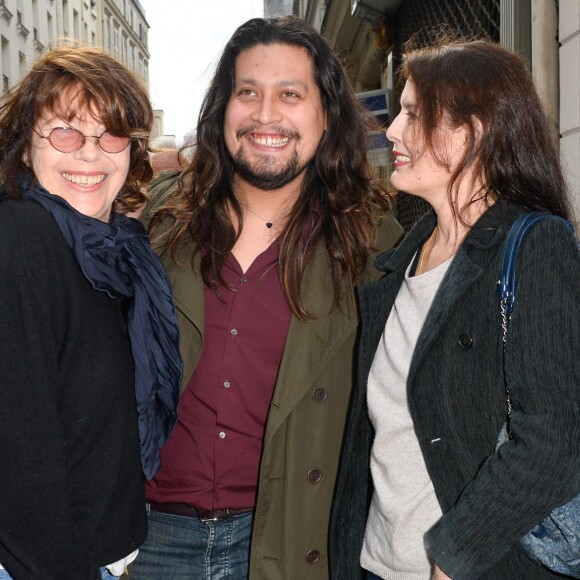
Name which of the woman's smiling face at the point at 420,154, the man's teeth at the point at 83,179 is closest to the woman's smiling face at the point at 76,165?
the man's teeth at the point at 83,179

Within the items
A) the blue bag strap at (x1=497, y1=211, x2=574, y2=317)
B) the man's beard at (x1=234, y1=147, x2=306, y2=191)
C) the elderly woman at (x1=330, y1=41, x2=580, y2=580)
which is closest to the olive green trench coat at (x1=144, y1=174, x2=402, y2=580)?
the elderly woman at (x1=330, y1=41, x2=580, y2=580)

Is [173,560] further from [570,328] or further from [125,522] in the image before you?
[570,328]

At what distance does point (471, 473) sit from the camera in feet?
6.14

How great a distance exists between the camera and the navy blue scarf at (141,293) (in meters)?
1.97

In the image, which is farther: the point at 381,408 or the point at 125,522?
the point at 381,408

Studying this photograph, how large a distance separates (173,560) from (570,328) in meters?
1.68

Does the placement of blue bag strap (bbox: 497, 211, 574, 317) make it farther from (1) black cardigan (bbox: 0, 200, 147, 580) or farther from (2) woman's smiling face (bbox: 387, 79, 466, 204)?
(1) black cardigan (bbox: 0, 200, 147, 580)

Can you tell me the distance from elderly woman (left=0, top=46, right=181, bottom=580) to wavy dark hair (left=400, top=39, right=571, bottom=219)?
36.4 inches

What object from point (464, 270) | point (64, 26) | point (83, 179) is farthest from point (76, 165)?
point (64, 26)

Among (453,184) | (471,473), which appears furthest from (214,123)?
(471,473)

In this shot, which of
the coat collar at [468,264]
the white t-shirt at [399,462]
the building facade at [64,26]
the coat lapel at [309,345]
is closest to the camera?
the coat collar at [468,264]

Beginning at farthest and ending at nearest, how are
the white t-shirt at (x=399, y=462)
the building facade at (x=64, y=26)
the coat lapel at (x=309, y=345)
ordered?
the building facade at (x=64, y=26) < the coat lapel at (x=309, y=345) < the white t-shirt at (x=399, y=462)

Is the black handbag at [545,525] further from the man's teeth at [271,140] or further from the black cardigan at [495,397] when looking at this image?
the man's teeth at [271,140]

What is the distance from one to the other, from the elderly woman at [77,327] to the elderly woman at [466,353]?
2.22 feet
